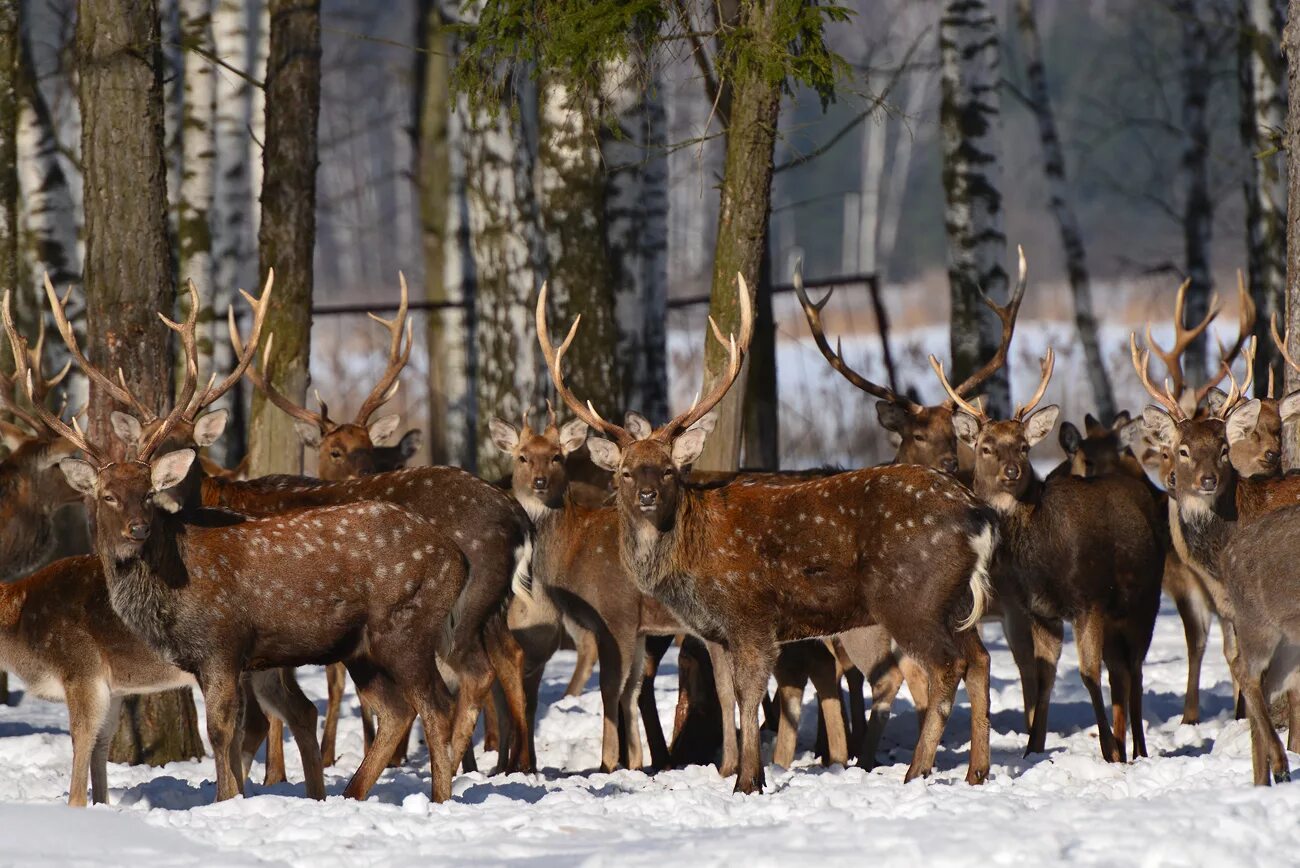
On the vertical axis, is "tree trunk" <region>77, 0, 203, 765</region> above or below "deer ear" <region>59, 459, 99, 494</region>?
above

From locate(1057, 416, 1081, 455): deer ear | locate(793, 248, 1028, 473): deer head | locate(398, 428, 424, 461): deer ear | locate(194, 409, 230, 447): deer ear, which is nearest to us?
locate(194, 409, 230, 447): deer ear

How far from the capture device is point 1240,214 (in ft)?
152

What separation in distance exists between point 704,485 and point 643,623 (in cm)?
89

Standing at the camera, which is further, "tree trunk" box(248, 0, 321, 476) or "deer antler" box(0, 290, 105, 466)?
"tree trunk" box(248, 0, 321, 476)

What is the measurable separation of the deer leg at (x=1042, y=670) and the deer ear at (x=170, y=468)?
13.6 ft

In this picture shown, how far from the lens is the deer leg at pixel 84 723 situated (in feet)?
25.2

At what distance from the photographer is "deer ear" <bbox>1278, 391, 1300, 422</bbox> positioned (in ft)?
31.4

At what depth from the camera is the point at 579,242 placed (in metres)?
12.1

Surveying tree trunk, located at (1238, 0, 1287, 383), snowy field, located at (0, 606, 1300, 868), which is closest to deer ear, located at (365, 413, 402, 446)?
snowy field, located at (0, 606, 1300, 868)

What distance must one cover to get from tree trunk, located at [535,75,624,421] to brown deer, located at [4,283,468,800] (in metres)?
4.00

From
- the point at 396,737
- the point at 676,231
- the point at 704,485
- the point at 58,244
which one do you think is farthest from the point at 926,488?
the point at 676,231

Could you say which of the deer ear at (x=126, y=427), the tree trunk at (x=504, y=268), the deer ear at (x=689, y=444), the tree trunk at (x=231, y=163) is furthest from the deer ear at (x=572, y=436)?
the tree trunk at (x=231, y=163)

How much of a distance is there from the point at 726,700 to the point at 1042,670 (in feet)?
5.66

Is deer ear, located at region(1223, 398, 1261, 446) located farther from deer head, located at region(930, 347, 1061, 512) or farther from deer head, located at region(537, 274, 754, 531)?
deer head, located at region(537, 274, 754, 531)
